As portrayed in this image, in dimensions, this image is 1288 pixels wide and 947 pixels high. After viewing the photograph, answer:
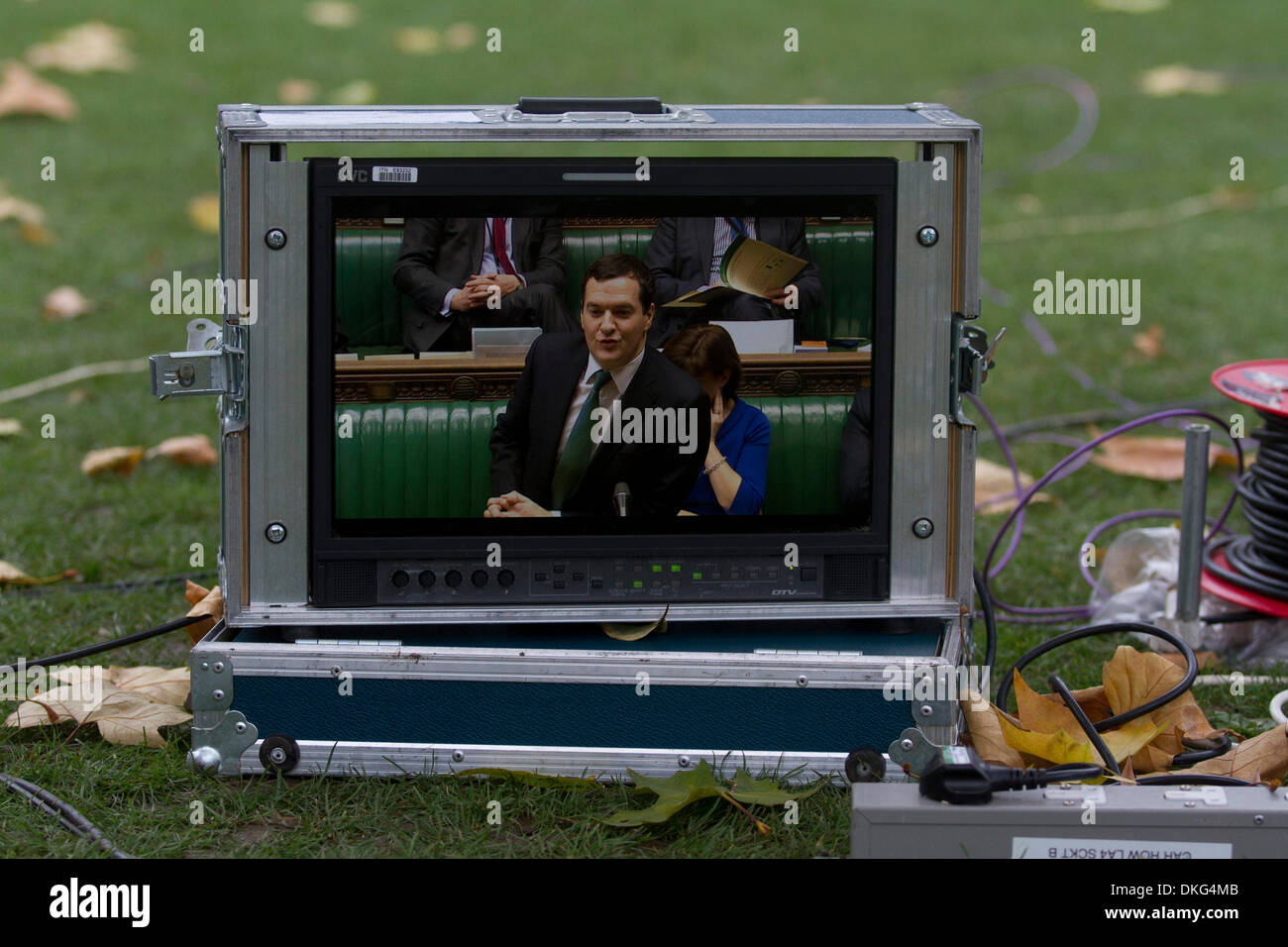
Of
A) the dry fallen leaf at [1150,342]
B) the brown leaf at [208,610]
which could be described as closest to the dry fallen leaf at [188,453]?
the brown leaf at [208,610]

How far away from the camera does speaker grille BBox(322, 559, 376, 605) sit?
2621mm

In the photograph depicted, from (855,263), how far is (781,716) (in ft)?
2.68

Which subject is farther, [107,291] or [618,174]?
[107,291]

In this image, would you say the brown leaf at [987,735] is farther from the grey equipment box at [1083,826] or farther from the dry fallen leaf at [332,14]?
the dry fallen leaf at [332,14]

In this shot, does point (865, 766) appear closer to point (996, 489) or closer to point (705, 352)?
point (705, 352)

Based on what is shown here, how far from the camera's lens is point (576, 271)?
8.37 feet

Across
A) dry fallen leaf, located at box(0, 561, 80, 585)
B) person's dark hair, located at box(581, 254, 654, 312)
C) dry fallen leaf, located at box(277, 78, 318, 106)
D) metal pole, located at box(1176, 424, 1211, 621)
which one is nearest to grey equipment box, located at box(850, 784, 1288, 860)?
person's dark hair, located at box(581, 254, 654, 312)

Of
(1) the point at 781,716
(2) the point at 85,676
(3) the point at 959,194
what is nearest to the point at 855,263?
(3) the point at 959,194

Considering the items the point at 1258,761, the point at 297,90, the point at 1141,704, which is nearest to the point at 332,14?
the point at 297,90

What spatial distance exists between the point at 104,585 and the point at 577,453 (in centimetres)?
164

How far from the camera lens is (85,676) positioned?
3025 mm

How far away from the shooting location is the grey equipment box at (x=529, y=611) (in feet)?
8.30

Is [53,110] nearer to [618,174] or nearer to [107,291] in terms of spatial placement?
[107,291]

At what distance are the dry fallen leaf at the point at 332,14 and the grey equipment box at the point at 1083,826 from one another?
8.47 meters
